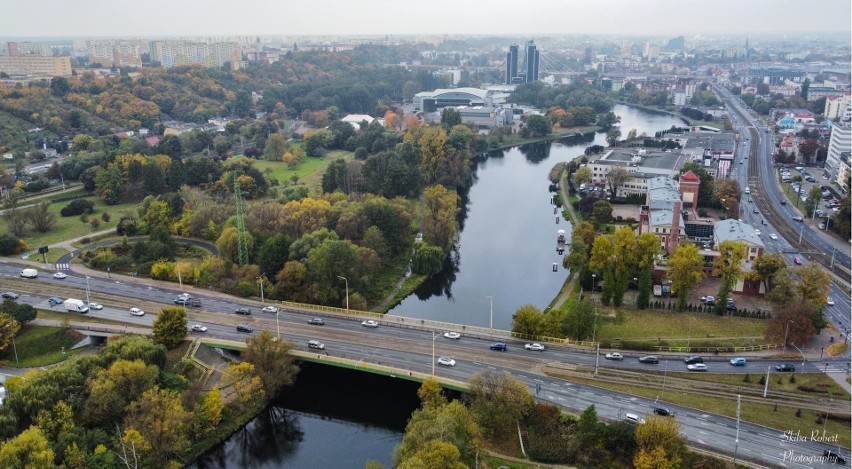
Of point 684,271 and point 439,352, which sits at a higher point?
point 684,271

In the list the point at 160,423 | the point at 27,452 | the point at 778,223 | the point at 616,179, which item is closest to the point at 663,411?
the point at 160,423

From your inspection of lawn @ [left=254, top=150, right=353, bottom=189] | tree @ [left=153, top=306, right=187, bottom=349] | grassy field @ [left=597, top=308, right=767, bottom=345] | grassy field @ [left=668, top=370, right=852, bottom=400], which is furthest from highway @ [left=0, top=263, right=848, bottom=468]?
lawn @ [left=254, top=150, right=353, bottom=189]

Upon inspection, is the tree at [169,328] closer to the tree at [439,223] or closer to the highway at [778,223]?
the tree at [439,223]

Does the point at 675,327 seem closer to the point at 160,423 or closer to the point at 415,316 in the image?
the point at 415,316

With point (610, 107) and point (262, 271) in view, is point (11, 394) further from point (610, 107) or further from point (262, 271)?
point (610, 107)

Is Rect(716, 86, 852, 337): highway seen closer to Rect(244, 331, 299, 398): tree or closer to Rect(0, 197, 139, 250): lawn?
Rect(244, 331, 299, 398): tree

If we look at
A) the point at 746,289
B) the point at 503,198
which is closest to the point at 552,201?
the point at 503,198
